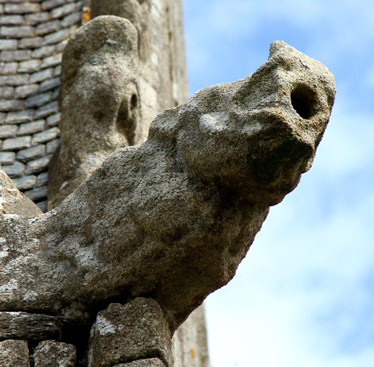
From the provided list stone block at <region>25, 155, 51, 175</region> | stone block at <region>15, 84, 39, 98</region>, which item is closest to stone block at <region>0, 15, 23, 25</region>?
stone block at <region>15, 84, 39, 98</region>

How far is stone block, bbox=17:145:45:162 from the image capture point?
4.56 metres

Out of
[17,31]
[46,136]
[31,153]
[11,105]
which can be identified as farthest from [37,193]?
[17,31]

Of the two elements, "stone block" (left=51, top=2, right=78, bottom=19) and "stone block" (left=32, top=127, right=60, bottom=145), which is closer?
"stone block" (left=32, top=127, right=60, bottom=145)

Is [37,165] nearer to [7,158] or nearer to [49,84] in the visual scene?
[7,158]

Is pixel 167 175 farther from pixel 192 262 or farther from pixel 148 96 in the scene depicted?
pixel 148 96

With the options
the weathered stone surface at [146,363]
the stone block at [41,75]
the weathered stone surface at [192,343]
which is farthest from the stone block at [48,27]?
the weathered stone surface at [146,363]

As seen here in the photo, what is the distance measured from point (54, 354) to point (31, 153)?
2.04m

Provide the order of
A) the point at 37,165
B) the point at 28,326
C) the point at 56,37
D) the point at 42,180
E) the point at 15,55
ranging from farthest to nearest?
the point at 56,37, the point at 15,55, the point at 37,165, the point at 42,180, the point at 28,326

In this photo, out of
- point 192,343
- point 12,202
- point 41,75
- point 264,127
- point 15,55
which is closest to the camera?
point 264,127

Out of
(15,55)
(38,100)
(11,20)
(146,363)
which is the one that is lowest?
(146,363)

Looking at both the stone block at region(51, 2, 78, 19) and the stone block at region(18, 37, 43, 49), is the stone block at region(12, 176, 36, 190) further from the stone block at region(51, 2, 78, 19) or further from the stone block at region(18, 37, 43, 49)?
the stone block at region(51, 2, 78, 19)

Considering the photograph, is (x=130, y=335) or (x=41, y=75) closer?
(x=130, y=335)

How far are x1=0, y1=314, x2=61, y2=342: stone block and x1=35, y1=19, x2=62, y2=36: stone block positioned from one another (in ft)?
9.98

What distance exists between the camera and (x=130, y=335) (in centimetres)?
266
